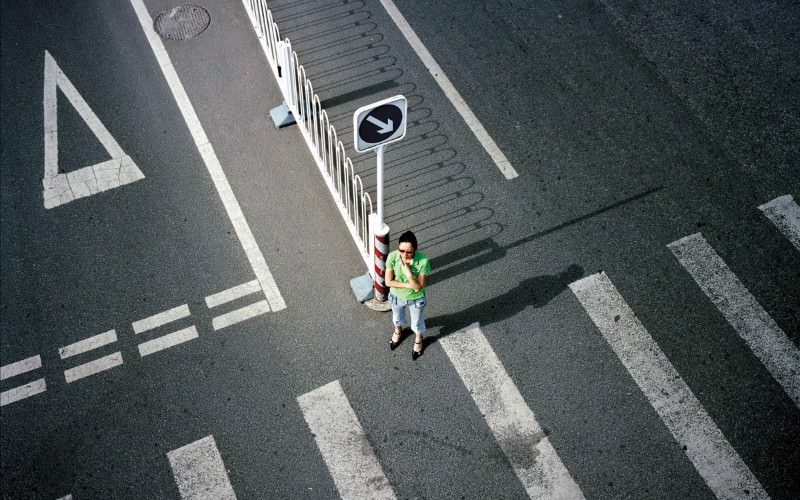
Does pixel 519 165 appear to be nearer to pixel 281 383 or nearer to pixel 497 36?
pixel 497 36

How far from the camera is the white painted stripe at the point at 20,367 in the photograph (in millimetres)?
8109

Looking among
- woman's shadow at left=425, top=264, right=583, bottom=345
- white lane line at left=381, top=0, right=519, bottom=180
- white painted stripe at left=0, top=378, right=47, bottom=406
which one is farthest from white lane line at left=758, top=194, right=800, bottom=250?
white painted stripe at left=0, top=378, right=47, bottom=406

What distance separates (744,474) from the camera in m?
7.27

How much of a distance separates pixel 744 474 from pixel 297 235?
5.99m

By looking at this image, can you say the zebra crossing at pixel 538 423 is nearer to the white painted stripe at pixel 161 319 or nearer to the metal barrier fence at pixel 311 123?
the white painted stripe at pixel 161 319

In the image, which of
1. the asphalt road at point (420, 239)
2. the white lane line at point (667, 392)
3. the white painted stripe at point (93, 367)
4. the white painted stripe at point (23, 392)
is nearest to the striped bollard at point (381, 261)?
the asphalt road at point (420, 239)

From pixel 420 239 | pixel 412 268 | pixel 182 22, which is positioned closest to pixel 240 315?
pixel 420 239

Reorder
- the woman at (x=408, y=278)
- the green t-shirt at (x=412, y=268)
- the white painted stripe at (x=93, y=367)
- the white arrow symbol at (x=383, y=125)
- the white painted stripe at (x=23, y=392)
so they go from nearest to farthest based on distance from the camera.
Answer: the white arrow symbol at (x=383, y=125), the woman at (x=408, y=278), the green t-shirt at (x=412, y=268), the white painted stripe at (x=23, y=392), the white painted stripe at (x=93, y=367)

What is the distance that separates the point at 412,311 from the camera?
7598 millimetres

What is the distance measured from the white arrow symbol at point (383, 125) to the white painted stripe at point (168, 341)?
12.2 ft

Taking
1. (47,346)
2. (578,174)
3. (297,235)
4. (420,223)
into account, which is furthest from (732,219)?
(47,346)

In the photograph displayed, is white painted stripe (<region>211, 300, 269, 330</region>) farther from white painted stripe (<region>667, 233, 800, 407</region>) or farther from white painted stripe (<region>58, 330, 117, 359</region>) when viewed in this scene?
white painted stripe (<region>667, 233, 800, 407</region>)

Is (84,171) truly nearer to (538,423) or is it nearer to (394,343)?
(394,343)

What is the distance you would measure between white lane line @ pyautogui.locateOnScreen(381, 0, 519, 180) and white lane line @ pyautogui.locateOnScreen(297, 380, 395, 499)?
4022mm
